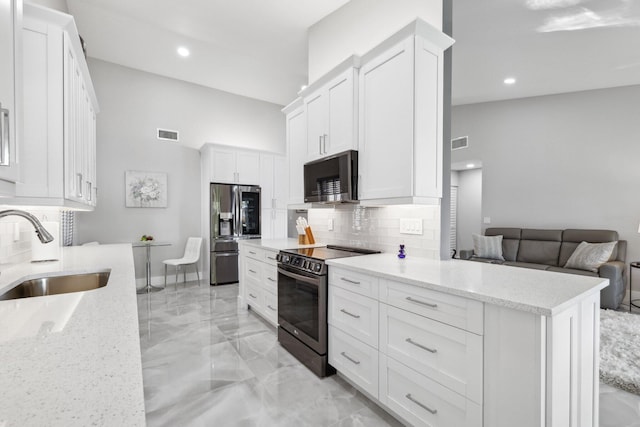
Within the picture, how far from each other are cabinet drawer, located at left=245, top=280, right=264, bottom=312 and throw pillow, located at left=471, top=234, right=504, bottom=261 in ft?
12.7

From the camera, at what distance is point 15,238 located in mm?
1927

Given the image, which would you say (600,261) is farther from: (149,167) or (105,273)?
(149,167)

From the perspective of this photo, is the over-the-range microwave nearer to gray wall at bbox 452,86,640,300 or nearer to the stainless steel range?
the stainless steel range

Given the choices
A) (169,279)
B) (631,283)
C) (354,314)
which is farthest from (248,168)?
(631,283)

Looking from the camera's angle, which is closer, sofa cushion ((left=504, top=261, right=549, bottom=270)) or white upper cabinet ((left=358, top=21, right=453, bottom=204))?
white upper cabinet ((left=358, top=21, right=453, bottom=204))

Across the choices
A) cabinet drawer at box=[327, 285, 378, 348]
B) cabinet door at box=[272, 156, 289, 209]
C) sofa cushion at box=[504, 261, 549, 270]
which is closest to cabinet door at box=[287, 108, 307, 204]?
cabinet drawer at box=[327, 285, 378, 348]

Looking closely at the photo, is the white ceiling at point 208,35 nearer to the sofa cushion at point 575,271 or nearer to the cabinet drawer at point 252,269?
the cabinet drawer at point 252,269

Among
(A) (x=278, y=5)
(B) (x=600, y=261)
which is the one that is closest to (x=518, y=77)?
(B) (x=600, y=261)

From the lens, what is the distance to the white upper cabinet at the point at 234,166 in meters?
5.21

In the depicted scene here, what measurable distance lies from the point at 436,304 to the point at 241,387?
1586 millimetres

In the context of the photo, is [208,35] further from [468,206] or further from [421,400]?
[468,206]

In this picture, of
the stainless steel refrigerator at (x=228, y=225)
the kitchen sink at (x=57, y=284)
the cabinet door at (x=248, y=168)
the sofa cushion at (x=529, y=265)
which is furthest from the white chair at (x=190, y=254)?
the sofa cushion at (x=529, y=265)

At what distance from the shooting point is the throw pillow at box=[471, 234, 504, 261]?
5.00 m

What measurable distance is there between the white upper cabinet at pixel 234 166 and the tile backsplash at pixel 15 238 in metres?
2.98
